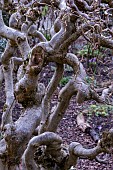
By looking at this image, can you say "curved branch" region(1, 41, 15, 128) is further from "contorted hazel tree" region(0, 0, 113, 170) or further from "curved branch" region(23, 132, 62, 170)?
"curved branch" region(23, 132, 62, 170)

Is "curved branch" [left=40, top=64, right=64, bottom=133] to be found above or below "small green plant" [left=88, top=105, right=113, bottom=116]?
above

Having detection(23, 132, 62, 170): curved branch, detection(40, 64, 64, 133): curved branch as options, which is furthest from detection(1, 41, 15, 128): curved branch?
detection(23, 132, 62, 170): curved branch

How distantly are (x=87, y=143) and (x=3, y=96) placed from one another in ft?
4.48

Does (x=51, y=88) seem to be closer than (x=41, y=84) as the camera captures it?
No

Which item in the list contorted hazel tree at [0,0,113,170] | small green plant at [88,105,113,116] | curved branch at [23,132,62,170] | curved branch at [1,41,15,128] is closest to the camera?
contorted hazel tree at [0,0,113,170]

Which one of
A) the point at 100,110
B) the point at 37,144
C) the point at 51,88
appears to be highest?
the point at 51,88

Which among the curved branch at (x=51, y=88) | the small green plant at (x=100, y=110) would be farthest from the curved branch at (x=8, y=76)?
the small green plant at (x=100, y=110)

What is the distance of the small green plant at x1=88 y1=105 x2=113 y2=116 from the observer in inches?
160

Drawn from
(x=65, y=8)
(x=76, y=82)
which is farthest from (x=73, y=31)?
(x=76, y=82)

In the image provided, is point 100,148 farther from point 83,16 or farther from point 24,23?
point 24,23

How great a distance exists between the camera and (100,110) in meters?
4.11

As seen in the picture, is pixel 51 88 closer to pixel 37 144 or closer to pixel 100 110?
pixel 37 144

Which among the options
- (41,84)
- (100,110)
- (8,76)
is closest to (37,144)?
(41,84)

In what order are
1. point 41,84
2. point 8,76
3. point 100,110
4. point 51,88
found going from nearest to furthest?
point 41,84 < point 51,88 < point 8,76 < point 100,110
